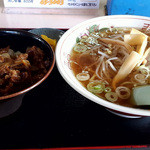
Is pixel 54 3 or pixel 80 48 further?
pixel 54 3

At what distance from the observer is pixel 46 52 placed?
112 cm

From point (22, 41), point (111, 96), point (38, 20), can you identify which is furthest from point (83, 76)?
point (38, 20)

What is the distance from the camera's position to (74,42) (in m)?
1.38

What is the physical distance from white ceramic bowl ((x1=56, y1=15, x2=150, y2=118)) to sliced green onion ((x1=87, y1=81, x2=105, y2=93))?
0.12 metres

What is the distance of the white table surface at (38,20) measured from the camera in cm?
209

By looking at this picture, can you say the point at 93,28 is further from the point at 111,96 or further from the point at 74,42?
the point at 111,96

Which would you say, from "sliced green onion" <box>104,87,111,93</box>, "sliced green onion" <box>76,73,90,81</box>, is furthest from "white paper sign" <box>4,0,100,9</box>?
"sliced green onion" <box>104,87,111,93</box>

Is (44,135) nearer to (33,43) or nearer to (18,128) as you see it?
(18,128)

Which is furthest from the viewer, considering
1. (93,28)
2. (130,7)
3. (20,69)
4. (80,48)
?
(130,7)

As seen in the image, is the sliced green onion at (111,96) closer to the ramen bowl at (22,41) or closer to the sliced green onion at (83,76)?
the sliced green onion at (83,76)

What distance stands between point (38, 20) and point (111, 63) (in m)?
1.36

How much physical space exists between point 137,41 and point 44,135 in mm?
919

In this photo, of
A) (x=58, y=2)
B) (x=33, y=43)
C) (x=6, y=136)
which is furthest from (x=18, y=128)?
(x=58, y=2)

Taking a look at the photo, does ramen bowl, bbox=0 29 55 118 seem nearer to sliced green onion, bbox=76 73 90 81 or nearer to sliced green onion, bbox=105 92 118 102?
sliced green onion, bbox=76 73 90 81
